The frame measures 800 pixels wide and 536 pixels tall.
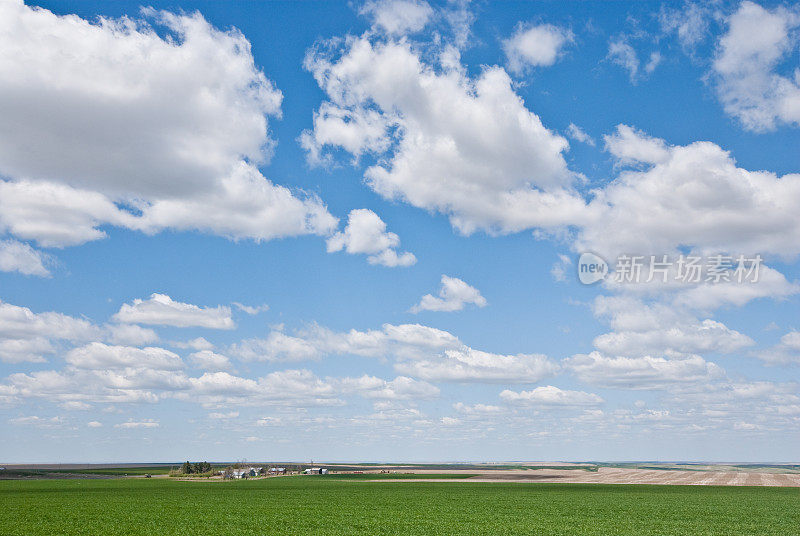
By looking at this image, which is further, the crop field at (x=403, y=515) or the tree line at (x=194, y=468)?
the tree line at (x=194, y=468)

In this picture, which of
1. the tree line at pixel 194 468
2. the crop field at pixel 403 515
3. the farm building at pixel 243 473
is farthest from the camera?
the tree line at pixel 194 468

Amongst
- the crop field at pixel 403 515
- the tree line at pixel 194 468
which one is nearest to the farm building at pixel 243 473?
the tree line at pixel 194 468

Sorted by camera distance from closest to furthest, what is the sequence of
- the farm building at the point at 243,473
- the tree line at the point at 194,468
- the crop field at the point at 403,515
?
the crop field at the point at 403,515, the farm building at the point at 243,473, the tree line at the point at 194,468

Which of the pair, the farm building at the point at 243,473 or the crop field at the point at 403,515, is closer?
the crop field at the point at 403,515

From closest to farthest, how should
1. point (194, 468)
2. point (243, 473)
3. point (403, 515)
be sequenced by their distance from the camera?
point (403, 515) → point (243, 473) → point (194, 468)

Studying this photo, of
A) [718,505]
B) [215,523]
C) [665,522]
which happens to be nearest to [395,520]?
[215,523]

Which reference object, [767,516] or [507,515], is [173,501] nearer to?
[507,515]

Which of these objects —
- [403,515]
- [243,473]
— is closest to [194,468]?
[243,473]

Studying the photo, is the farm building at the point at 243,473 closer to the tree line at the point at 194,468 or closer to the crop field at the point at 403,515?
the tree line at the point at 194,468

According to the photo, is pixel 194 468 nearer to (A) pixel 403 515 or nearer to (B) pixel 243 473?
(B) pixel 243 473

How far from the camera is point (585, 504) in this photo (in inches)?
3046

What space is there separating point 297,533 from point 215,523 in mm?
11086

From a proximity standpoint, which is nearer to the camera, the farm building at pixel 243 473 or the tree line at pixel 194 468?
the farm building at pixel 243 473

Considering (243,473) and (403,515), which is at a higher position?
(243,473)
